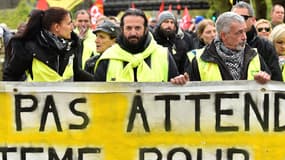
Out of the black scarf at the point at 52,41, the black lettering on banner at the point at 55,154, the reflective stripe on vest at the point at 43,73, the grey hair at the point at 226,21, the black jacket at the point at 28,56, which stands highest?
the grey hair at the point at 226,21

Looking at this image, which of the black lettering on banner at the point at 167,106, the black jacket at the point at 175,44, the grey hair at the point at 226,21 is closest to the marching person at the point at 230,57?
the grey hair at the point at 226,21

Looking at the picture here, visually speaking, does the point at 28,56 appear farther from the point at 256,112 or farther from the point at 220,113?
the point at 256,112

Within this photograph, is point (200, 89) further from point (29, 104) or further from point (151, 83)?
point (29, 104)

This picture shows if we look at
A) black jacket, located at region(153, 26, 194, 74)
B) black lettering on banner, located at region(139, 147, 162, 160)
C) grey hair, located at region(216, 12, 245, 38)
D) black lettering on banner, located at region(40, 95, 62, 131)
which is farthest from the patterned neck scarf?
black jacket, located at region(153, 26, 194, 74)

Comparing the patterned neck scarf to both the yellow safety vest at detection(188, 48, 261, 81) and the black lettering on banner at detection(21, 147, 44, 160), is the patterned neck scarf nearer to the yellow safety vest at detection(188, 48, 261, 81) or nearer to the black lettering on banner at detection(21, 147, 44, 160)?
the yellow safety vest at detection(188, 48, 261, 81)

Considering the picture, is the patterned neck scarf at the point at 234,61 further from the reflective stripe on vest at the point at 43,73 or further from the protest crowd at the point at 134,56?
the reflective stripe on vest at the point at 43,73

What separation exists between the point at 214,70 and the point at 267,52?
0.90 meters

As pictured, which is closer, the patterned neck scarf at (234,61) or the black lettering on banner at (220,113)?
the black lettering on banner at (220,113)

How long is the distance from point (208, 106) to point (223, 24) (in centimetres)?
67

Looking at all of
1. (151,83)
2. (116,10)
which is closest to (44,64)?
(151,83)

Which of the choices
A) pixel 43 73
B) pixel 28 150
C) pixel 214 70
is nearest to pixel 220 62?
pixel 214 70

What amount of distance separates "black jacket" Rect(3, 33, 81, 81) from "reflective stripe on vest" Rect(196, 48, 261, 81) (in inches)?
43.7

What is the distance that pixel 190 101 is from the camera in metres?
5.35

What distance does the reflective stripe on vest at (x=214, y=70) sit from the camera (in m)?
5.59
